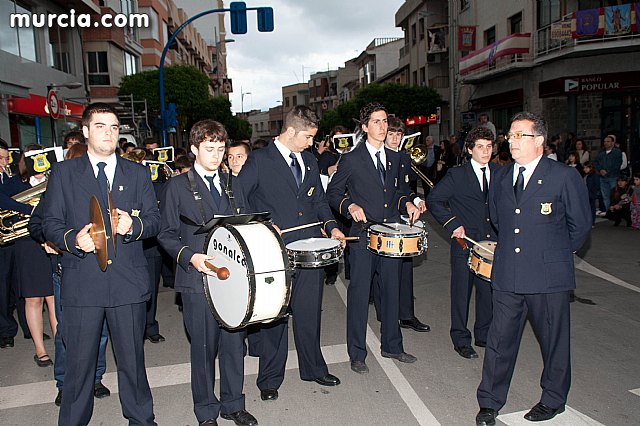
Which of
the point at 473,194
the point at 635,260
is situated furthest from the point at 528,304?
the point at 635,260

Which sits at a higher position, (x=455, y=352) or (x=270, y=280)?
(x=270, y=280)

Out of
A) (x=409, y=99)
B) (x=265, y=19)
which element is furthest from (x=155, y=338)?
(x=409, y=99)

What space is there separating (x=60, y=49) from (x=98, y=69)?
955 centimetres

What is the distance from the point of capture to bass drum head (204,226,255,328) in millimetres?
3754

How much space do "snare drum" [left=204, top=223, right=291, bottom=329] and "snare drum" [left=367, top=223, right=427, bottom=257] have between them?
1.52m

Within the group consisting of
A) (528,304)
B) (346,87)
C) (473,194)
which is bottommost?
(528,304)

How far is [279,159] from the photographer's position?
4.98 meters

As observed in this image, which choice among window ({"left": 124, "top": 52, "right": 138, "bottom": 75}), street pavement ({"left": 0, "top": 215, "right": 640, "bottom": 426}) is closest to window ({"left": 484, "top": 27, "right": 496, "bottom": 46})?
window ({"left": 124, "top": 52, "right": 138, "bottom": 75})

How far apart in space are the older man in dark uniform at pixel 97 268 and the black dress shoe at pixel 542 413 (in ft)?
9.79

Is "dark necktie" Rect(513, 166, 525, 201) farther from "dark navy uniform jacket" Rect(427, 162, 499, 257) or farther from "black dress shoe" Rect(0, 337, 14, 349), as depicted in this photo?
"black dress shoe" Rect(0, 337, 14, 349)

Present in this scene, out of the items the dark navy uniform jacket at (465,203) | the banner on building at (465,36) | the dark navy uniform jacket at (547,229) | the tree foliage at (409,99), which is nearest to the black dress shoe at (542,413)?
the dark navy uniform jacket at (547,229)

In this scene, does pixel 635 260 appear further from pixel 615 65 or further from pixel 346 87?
pixel 346 87

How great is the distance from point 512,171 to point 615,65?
2225 centimetres

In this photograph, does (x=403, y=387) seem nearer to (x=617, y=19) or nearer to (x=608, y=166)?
(x=608, y=166)
